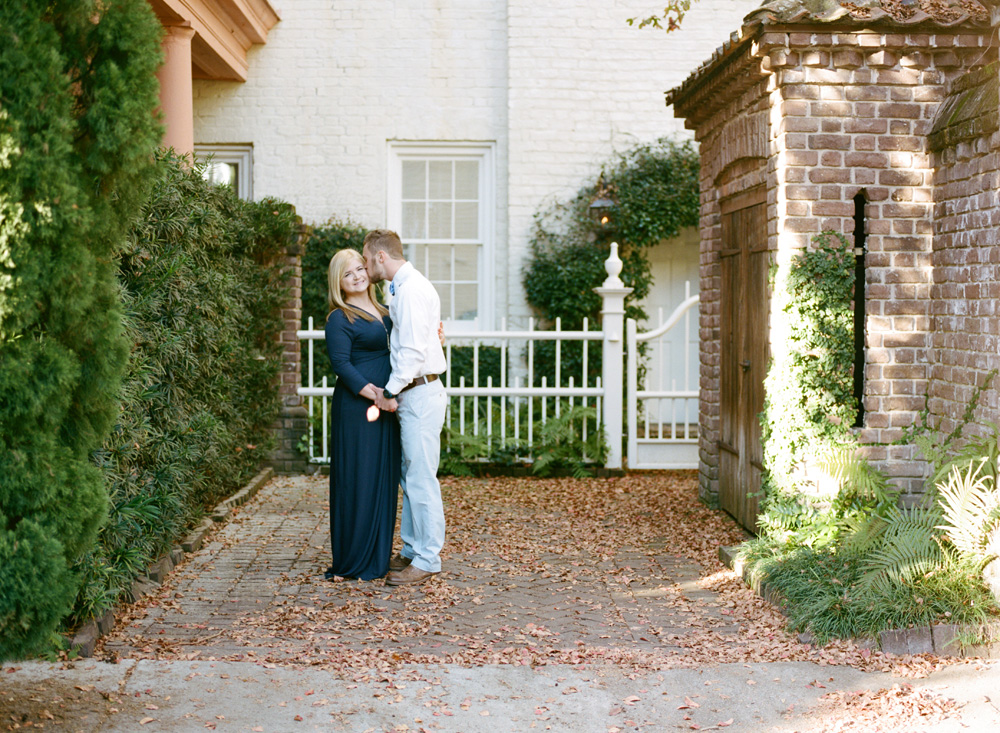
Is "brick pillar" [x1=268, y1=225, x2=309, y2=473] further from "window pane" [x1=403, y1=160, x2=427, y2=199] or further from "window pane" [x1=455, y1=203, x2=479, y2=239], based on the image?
"window pane" [x1=455, y1=203, x2=479, y2=239]

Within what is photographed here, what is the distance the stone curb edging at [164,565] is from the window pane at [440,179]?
4.25 meters

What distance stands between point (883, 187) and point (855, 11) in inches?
37.1

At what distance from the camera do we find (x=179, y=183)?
5879 millimetres

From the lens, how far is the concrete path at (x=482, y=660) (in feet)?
12.2

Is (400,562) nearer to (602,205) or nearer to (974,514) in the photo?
(974,514)

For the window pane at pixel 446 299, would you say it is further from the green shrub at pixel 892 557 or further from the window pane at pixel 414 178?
the green shrub at pixel 892 557

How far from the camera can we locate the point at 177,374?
5.93 meters

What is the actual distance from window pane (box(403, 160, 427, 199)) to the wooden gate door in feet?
17.1

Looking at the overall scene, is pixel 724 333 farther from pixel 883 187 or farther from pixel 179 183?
pixel 179 183

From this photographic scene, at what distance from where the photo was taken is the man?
5.44 metres

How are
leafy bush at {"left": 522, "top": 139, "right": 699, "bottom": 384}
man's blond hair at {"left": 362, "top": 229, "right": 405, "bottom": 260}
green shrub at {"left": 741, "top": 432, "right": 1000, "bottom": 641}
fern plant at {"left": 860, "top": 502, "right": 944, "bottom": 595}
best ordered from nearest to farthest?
green shrub at {"left": 741, "top": 432, "right": 1000, "bottom": 641} < fern plant at {"left": 860, "top": 502, "right": 944, "bottom": 595} < man's blond hair at {"left": 362, "top": 229, "right": 405, "bottom": 260} < leafy bush at {"left": 522, "top": 139, "right": 699, "bottom": 384}

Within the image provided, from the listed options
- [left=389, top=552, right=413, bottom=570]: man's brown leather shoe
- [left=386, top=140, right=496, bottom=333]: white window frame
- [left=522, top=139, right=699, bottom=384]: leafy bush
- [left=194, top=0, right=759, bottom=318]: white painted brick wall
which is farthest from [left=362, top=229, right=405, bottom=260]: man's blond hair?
[left=386, top=140, right=496, bottom=333]: white window frame

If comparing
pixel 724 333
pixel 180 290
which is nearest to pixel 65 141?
pixel 180 290

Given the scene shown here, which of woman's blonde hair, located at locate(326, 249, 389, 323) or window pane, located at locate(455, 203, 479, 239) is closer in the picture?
woman's blonde hair, located at locate(326, 249, 389, 323)
